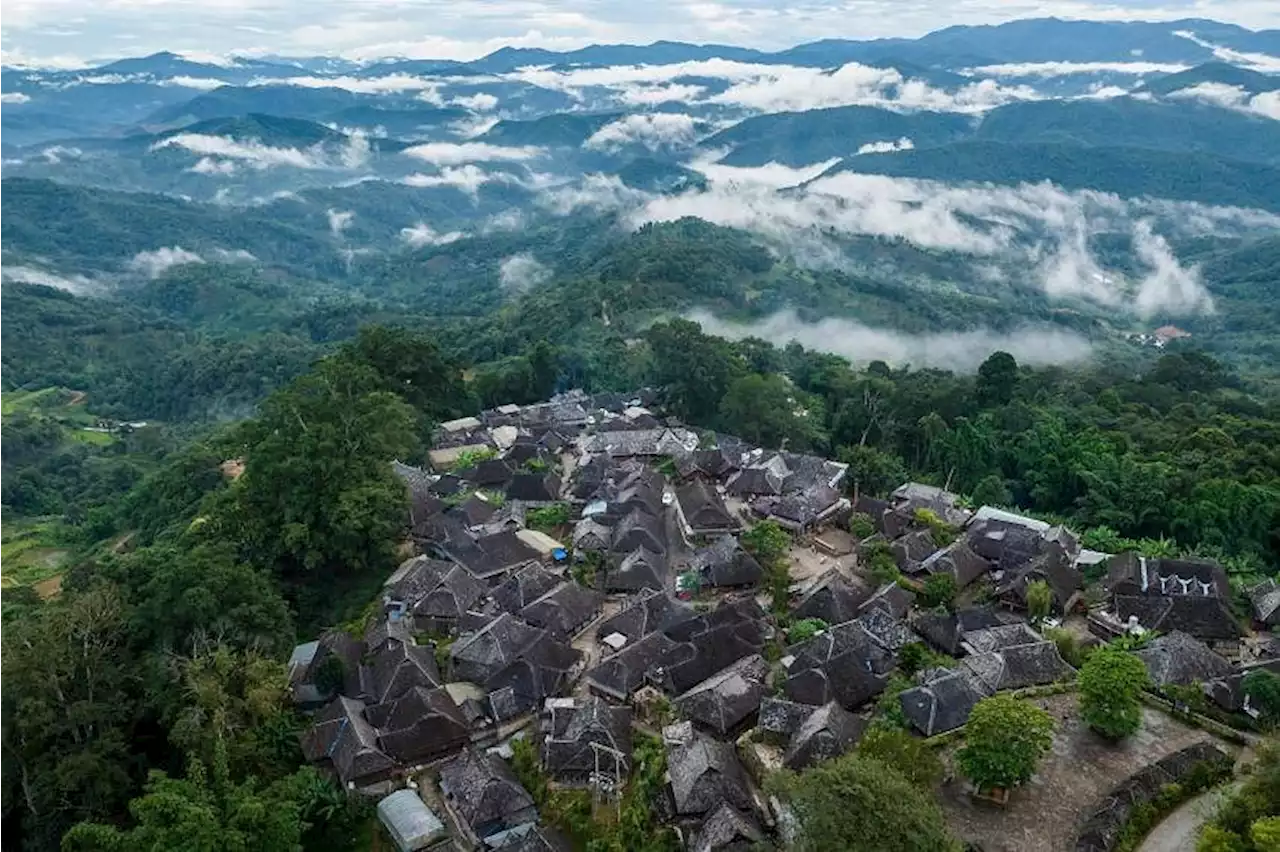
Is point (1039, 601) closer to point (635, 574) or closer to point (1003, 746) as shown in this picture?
point (1003, 746)

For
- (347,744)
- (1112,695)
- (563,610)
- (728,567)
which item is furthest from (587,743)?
(1112,695)

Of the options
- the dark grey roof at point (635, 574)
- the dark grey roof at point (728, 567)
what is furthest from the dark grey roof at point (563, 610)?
the dark grey roof at point (728, 567)

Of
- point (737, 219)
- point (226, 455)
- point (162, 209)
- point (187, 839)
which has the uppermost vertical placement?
point (187, 839)

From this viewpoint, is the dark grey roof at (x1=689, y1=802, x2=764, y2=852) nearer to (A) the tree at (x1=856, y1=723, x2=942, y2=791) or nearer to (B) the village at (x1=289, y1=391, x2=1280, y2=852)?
(B) the village at (x1=289, y1=391, x2=1280, y2=852)

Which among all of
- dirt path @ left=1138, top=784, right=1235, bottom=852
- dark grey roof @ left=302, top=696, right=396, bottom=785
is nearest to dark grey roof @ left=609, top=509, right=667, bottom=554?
dark grey roof @ left=302, top=696, right=396, bottom=785

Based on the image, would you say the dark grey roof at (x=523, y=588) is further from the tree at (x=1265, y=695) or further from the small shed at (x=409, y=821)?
the tree at (x=1265, y=695)

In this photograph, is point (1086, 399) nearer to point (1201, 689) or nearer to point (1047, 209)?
Result: point (1201, 689)

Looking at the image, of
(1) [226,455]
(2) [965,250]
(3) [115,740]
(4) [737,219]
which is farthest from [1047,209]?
(3) [115,740]

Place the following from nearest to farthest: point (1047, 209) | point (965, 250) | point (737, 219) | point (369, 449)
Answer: point (369, 449)
point (737, 219)
point (965, 250)
point (1047, 209)
